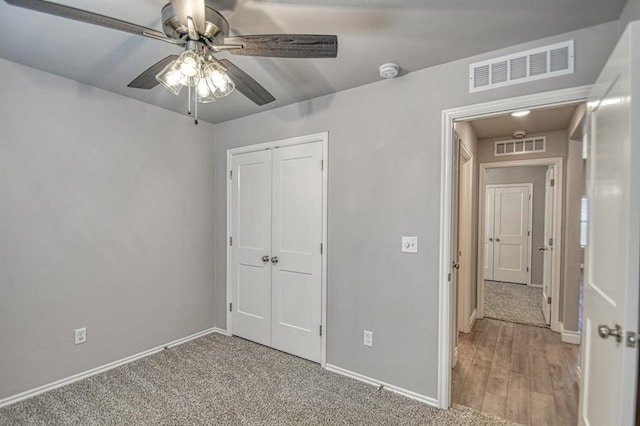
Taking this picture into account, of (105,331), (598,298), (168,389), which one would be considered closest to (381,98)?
(598,298)

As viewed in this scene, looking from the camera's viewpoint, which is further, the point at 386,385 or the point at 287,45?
the point at 386,385

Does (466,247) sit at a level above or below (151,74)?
below

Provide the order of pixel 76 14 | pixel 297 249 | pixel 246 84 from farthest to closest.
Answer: pixel 297 249, pixel 246 84, pixel 76 14

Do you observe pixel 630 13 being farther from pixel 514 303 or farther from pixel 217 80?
pixel 514 303

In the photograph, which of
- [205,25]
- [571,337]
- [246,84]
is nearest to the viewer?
[205,25]

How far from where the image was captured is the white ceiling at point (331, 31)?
1.55 meters

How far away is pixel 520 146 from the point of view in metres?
4.07

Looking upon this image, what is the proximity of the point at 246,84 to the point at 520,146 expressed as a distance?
154 inches

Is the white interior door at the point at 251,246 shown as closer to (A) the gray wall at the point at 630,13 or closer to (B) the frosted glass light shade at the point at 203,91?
(B) the frosted glass light shade at the point at 203,91

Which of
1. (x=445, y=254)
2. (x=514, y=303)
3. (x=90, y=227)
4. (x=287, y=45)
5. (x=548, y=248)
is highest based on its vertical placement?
(x=287, y=45)

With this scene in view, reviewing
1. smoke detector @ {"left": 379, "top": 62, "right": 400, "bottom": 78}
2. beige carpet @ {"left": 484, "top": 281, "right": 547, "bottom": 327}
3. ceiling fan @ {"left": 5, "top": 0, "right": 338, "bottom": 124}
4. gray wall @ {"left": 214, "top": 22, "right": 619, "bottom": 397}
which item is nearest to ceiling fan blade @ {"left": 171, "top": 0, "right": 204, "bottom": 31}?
ceiling fan @ {"left": 5, "top": 0, "right": 338, "bottom": 124}

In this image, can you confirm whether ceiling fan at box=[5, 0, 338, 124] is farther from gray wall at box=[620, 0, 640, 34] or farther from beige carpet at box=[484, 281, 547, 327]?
beige carpet at box=[484, 281, 547, 327]

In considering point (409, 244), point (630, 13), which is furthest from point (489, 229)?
point (630, 13)

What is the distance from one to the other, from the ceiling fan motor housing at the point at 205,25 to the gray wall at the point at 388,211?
1347 millimetres
